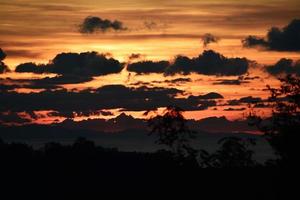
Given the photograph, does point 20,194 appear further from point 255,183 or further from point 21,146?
point 255,183

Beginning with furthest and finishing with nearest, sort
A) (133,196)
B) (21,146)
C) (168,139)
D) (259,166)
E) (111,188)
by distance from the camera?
1. (21,146)
2. (111,188)
3. (133,196)
4. (259,166)
5. (168,139)

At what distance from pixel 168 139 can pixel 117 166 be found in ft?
223

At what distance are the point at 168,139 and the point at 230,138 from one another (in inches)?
353

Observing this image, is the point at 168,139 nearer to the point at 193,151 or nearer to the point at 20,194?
the point at 193,151

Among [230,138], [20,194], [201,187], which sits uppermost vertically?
[230,138]

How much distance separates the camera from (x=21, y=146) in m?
158

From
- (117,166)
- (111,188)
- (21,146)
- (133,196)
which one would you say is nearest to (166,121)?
(133,196)

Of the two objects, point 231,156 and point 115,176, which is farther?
point 115,176

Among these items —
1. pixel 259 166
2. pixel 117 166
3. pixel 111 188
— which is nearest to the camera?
pixel 259 166

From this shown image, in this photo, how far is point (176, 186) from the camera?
82.5m

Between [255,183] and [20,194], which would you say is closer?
[255,183]

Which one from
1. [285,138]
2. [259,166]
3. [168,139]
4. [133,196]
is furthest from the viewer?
[133,196]

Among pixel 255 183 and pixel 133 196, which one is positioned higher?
pixel 255 183

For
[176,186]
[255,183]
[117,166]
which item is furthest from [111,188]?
[255,183]
